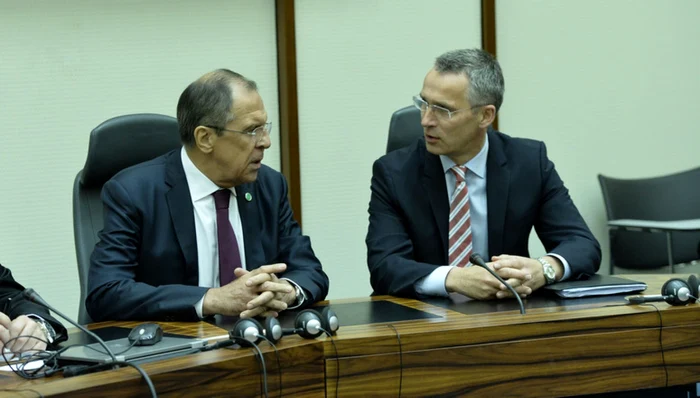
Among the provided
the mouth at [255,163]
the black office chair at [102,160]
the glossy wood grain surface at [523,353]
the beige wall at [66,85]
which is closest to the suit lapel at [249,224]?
the mouth at [255,163]

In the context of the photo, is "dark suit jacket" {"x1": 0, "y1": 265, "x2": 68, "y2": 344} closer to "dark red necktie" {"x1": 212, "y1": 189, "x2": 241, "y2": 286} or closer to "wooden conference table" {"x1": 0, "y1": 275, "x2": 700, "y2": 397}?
"wooden conference table" {"x1": 0, "y1": 275, "x2": 700, "y2": 397}

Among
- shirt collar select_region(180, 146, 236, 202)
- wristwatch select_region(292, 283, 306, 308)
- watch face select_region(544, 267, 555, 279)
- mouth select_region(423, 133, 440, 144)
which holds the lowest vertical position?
wristwatch select_region(292, 283, 306, 308)

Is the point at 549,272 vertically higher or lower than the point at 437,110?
lower

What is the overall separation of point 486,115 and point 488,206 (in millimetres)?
296

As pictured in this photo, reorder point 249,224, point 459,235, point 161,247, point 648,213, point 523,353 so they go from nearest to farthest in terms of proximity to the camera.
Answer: point 523,353 → point 161,247 → point 249,224 → point 459,235 → point 648,213

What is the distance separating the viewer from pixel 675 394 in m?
2.26

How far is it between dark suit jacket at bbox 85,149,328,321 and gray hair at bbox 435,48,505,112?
0.66 meters

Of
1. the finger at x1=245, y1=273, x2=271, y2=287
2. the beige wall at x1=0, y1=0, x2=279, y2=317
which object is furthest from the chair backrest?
the beige wall at x1=0, y1=0, x2=279, y2=317

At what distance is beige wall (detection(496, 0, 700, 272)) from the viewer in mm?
4855

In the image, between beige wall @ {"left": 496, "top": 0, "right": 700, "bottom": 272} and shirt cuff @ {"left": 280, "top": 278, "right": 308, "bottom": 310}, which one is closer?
shirt cuff @ {"left": 280, "top": 278, "right": 308, "bottom": 310}

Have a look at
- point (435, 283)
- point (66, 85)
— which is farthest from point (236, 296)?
point (66, 85)

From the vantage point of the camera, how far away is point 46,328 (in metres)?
2.11

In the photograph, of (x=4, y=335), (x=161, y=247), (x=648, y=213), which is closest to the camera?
(x=4, y=335)

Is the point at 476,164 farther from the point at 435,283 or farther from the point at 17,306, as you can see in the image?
the point at 17,306
